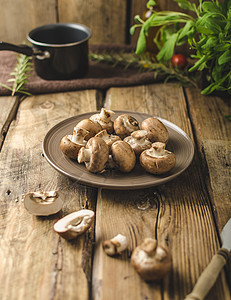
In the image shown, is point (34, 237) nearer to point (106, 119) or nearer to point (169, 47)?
point (106, 119)

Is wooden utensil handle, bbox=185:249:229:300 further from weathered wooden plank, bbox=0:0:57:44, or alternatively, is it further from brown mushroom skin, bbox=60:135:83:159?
weathered wooden plank, bbox=0:0:57:44

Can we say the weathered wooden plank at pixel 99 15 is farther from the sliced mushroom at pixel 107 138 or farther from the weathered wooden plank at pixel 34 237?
the sliced mushroom at pixel 107 138

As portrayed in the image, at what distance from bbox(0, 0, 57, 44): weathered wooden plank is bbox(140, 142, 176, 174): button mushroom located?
1.56 meters

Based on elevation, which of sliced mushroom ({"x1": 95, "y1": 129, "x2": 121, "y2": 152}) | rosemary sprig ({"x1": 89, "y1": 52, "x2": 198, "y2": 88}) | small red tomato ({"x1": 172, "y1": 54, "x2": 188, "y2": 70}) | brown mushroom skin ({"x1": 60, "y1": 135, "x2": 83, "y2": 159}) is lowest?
rosemary sprig ({"x1": 89, "y1": 52, "x2": 198, "y2": 88})

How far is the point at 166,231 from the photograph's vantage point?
1.01m

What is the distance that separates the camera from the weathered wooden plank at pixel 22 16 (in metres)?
2.26

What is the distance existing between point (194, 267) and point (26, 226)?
1.56ft

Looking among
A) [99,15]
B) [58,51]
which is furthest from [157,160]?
[99,15]

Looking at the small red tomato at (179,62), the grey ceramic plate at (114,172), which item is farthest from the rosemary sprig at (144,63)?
the grey ceramic plate at (114,172)

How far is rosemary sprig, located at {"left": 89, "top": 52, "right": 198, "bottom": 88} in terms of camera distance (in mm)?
1897

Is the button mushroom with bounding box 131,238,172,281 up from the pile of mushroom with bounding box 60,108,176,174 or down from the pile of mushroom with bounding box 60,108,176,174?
down

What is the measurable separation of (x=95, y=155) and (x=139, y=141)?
0.18 m

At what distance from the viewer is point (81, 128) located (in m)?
1.18

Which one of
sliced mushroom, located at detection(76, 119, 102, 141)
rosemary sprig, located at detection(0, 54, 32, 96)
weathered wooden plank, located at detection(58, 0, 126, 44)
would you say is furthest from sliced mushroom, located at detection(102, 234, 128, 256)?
weathered wooden plank, located at detection(58, 0, 126, 44)
